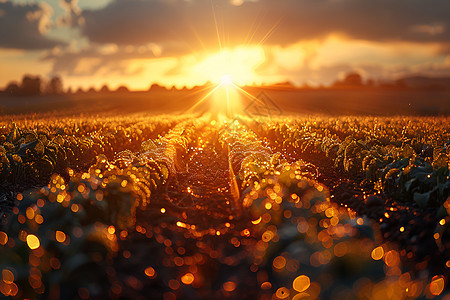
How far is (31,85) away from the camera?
276 feet

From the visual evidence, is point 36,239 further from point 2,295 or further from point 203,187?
point 203,187

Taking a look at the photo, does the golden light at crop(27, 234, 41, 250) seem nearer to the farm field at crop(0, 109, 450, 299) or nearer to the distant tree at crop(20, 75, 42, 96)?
the farm field at crop(0, 109, 450, 299)

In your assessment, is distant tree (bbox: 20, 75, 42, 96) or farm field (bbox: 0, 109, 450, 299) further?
distant tree (bbox: 20, 75, 42, 96)

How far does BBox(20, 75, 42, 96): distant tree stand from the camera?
81.8m

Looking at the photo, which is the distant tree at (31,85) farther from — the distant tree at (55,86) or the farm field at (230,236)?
the farm field at (230,236)

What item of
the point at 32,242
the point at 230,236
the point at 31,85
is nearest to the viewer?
the point at 32,242

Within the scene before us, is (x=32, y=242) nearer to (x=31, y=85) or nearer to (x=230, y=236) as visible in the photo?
(x=230, y=236)

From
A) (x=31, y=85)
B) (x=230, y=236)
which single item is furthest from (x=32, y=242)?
(x=31, y=85)

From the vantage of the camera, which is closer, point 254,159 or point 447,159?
point 447,159

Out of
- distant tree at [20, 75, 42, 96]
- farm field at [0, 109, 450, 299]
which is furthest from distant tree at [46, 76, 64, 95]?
farm field at [0, 109, 450, 299]

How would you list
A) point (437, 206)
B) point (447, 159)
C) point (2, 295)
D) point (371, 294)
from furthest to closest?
1. point (447, 159)
2. point (437, 206)
3. point (2, 295)
4. point (371, 294)

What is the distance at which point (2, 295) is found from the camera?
9.65 ft

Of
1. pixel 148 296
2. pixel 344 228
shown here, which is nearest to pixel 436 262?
pixel 344 228

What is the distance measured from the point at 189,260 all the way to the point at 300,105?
65.4m
